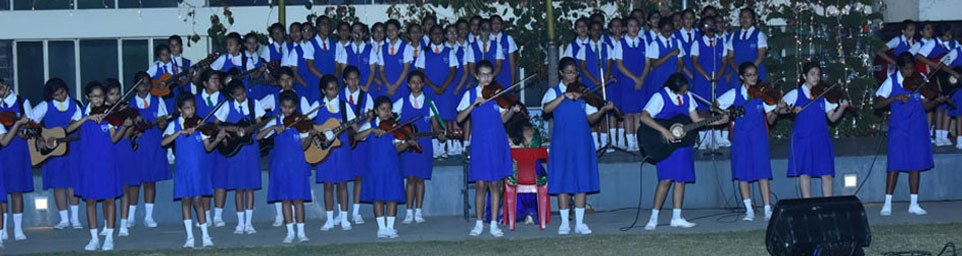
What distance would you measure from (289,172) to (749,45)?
6214 mm

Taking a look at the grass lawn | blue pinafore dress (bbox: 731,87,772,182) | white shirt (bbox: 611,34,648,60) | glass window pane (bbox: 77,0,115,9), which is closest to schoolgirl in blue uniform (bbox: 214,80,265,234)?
the grass lawn

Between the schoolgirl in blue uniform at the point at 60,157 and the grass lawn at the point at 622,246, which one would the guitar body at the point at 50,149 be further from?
the grass lawn at the point at 622,246

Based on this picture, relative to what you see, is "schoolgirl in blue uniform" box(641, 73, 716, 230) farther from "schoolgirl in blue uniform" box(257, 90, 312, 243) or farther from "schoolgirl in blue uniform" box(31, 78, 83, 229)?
"schoolgirl in blue uniform" box(31, 78, 83, 229)

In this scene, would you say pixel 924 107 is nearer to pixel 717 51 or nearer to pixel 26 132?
pixel 717 51

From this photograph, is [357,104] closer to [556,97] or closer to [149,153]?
[556,97]

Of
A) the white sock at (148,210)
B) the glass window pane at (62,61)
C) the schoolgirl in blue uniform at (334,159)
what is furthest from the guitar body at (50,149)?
the glass window pane at (62,61)

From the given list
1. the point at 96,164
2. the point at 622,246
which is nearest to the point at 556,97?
the point at 622,246

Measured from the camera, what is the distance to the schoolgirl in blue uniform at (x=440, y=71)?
15.8 meters

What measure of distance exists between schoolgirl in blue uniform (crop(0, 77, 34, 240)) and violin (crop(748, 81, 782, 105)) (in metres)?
6.82

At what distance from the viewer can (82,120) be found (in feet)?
39.1

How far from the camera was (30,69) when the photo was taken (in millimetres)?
21906

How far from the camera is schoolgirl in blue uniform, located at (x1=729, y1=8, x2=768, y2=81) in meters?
15.9

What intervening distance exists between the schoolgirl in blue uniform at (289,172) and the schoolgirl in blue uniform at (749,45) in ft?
19.4

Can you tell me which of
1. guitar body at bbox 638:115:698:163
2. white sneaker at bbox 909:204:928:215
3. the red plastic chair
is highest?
guitar body at bbox 638:115:698:163
